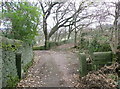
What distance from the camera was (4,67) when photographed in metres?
3.79

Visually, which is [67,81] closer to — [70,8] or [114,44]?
[114,44]

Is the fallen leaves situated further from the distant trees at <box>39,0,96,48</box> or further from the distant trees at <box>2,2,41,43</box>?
the distant trees at <box>39,0,96,48</box>

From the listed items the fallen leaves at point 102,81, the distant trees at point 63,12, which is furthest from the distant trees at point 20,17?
the distant trees at point 63,12

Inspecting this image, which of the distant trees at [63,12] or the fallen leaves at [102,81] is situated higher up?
the distant trees at [63,12]

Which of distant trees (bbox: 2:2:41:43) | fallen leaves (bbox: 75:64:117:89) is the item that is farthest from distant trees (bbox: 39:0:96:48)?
fallen leaves (bbox: 75:64:117:89)

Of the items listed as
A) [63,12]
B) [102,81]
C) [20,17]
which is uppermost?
[63,12]

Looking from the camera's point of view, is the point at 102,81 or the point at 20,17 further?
the point at 20,17

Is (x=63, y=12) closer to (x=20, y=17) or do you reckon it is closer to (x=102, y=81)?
(x=20, y=17)

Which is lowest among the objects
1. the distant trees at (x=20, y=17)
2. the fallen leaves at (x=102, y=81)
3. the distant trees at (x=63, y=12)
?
the fallen leaves at (x=102, y=81)

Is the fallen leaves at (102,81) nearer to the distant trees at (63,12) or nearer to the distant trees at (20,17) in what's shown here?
the distant trees at (20,17)

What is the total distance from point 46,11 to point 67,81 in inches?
427

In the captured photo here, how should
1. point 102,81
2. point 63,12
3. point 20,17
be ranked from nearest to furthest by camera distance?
point 102,81 < point 20,17 < point 63,12

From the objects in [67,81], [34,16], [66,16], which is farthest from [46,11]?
[67,81]

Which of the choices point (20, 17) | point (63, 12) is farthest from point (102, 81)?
point (63, 12)
